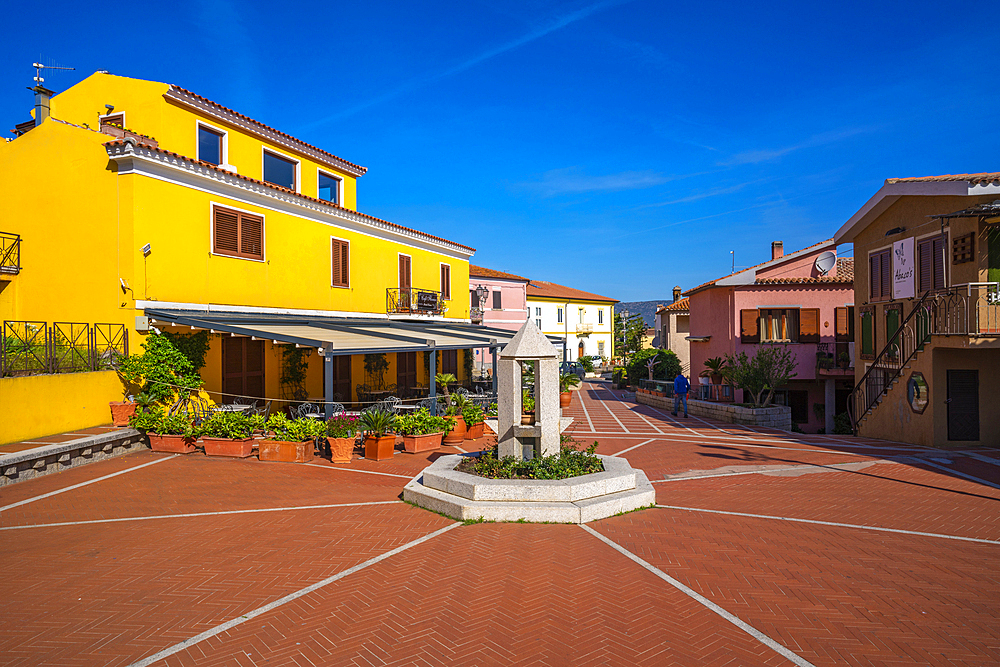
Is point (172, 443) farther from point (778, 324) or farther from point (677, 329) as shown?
point (677, 329)

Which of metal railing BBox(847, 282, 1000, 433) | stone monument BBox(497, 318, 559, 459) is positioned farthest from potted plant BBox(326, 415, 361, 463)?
metal railing BBox(847, 282, 1000, 433)

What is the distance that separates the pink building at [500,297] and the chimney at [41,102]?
23896mm

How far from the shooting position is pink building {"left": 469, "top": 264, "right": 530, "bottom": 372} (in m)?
36.9

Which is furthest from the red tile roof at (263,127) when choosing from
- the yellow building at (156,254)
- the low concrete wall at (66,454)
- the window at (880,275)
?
the window at (880,275)

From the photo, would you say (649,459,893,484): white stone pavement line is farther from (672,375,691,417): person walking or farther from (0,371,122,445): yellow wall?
(0,371,122,445): yellow wall

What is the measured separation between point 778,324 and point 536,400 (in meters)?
18.5

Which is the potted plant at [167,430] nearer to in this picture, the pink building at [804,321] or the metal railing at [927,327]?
the metal railing at [927,327]

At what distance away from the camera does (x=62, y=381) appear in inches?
421

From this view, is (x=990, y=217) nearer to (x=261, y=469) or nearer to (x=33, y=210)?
(x=261, y=469)

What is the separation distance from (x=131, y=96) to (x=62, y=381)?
8.17 metres

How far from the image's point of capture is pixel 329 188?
66.1 ft

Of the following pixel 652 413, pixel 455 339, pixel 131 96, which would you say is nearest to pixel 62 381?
pixel 131 96

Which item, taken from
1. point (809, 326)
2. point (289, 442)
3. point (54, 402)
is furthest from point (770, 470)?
point (809, 326)

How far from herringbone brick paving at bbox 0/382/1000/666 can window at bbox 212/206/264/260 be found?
7342mm
